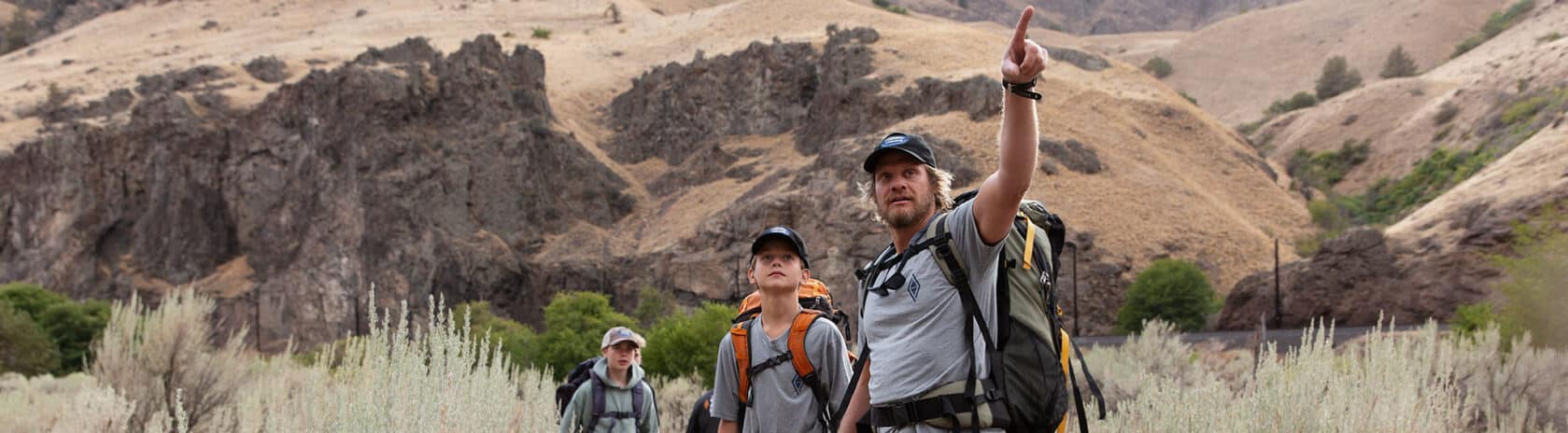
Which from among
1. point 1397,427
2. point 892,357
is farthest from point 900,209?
point 1397,427

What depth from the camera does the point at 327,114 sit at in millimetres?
52281

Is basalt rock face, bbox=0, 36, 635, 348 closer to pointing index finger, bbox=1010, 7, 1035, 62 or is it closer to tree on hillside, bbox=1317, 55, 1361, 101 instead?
pointing index finger, bbox=1010, 7, 1035, 62

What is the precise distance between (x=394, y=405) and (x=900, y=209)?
1826mm

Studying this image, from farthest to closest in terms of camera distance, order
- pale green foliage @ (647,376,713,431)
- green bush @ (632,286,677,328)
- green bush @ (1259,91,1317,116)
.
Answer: green bush @ (1259,91,1317,116), green bush @ (632,286,677,328), pale green foliage @ (647,376,713,431)

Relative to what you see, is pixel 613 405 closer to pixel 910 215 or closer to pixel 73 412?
pixel 910 215

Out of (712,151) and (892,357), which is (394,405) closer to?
(892,357)

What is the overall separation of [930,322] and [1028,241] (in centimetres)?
35

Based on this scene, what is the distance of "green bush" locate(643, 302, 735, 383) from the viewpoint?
18688 mm

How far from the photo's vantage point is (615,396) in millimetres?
7246

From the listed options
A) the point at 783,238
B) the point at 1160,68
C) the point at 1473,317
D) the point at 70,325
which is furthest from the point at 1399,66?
the point at 783,238

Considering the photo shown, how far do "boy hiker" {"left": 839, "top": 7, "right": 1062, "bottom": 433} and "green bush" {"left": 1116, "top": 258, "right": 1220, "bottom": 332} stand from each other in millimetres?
33685

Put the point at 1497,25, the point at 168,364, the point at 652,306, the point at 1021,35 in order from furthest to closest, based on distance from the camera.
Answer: the point at 1497,25, the point at 652,306, the point at 168,364, the point at 1021,35

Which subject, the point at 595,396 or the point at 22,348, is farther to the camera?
the point at 22,348

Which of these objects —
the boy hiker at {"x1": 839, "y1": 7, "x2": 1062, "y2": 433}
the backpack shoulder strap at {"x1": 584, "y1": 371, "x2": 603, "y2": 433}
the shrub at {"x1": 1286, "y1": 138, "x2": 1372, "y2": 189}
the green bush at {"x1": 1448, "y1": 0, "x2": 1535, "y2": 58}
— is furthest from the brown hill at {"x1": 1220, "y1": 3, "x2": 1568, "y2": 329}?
the green bush at {"x1": 1448, "y1": 0, "x2": 1535, "y2": 58}
